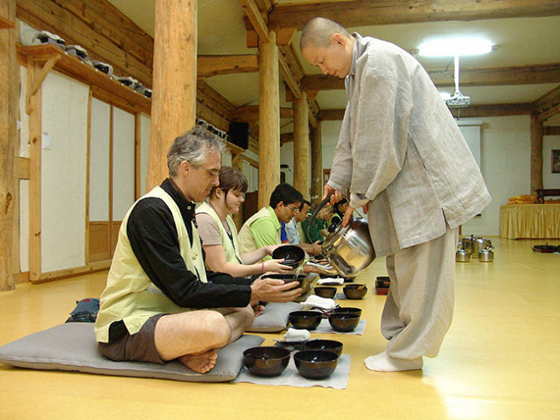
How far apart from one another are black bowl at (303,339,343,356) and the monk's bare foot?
445 millimetres

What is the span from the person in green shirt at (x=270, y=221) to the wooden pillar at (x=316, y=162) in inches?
357

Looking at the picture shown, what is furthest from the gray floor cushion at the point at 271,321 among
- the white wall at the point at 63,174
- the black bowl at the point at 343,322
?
the white wall at the point at 63,174

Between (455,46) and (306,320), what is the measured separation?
6440 mm

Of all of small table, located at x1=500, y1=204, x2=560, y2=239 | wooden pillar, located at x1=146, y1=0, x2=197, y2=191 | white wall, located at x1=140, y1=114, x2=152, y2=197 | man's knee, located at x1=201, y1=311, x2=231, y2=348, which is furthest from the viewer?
small table, located at x1=500, y1=204, x2=560, y2=239

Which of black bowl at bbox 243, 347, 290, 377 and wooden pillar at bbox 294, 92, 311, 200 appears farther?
wooden pillar at bbox 294, 92, 311, 200

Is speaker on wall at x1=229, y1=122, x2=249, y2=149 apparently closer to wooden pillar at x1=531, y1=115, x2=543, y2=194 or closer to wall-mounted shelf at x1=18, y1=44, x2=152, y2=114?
wall-mounted shelf at x1=18, y1=44, x2=152, y2=114

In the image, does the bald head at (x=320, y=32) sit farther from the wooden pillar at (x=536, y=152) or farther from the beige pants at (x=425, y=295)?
the wooden pillar at (x=536, y=152)

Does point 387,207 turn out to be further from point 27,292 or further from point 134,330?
point 27,292

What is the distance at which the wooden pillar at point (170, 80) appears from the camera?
304cm

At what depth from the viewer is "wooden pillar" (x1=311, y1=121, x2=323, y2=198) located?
1307 centimetres

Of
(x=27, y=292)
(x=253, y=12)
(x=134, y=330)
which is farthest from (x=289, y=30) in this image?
(x=134, y=330)

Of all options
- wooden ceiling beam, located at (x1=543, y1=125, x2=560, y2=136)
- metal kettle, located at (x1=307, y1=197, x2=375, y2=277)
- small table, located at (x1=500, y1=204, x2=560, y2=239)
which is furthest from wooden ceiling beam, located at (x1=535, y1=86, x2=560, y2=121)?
metal kettle, located at (x1=307, y1=197, x2=375, y2=277)

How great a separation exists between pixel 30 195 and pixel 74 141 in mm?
876

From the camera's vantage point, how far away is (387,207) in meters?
2.06
